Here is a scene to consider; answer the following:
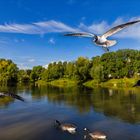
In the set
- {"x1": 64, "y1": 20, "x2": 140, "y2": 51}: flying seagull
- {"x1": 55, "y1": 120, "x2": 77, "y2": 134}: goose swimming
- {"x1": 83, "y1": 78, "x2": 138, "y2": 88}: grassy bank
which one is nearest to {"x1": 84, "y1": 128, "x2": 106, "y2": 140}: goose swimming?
{"x1": 55, "y1": 120, "x2": 77, "y2": 134}: goose swimming

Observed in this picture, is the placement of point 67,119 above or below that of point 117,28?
below

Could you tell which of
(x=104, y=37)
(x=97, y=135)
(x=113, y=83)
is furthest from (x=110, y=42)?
(x=113, y=83)

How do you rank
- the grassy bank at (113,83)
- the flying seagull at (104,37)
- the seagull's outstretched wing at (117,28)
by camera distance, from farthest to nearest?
the grassy bank at (113,83) < the flying seagull at (104,37) < the seagull's outstretched wing at (117,28)

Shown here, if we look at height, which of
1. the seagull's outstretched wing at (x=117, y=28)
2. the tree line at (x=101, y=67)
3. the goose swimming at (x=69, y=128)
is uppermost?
the tree line at (x=101, y=67)

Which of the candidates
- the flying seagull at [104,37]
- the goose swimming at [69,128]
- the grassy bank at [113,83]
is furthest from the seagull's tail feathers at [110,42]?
the grassy bank at [113,83]

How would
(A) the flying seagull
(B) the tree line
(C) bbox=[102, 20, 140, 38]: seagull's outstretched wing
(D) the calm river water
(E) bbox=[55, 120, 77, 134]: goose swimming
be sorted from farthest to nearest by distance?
(B) the tree line
(E) bbox=[55, 120, 77, 134]: goose swimming
(D) the calm river water
(A) the flying seagull
(C) bbox=[102, 20, 140, 38]: seagull's outstretched wing

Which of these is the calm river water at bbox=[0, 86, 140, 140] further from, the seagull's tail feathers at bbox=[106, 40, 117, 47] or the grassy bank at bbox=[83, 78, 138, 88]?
the grassy bank at bbox=[83, 78, 138, 88]

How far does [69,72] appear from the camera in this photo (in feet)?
380

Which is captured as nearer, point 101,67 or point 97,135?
point 97,135

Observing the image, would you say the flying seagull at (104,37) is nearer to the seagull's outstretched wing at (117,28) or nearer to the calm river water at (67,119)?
the seagull's outstretched wing at (117,28)

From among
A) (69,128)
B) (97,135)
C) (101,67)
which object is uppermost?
(101,67)

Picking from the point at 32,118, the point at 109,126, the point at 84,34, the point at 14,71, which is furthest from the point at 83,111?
the point at 14,71

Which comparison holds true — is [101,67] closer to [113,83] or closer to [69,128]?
[113,83]

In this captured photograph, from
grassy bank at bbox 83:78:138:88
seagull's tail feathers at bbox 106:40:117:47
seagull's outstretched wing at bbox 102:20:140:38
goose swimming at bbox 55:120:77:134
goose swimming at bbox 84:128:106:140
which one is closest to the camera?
seagull's outstretched wing at bbox 102:20:140:38
